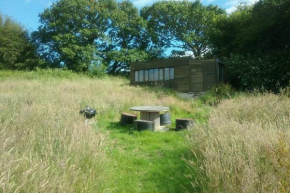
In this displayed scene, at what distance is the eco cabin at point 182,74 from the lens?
16688 mm

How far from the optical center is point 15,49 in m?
30.5

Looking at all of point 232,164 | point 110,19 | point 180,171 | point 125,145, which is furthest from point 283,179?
point 110,19

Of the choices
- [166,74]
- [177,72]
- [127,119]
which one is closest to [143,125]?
[127,119]

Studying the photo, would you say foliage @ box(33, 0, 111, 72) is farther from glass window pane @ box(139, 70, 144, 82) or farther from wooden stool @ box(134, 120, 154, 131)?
wooden stool @ box(134, 120, 154, 131)

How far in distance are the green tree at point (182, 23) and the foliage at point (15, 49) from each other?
1631 centimetres

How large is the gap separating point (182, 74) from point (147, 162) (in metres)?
13.2

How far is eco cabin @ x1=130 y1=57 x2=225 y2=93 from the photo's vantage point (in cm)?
1669

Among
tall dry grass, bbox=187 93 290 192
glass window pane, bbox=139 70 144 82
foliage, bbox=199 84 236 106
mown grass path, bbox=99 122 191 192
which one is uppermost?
glass window pane, bbox=139 70 144 82

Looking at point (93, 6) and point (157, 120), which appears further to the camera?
point (93, 6)

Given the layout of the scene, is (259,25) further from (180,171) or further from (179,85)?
(180,171)

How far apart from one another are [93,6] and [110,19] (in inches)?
107

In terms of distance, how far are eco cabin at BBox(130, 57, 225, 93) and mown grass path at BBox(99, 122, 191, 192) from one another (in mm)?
9990

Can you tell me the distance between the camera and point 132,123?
8922 millimetres

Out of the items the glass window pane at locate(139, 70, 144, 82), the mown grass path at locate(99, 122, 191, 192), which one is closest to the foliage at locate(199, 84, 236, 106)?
the mown grass path at locate(99, 122, 191, 192)
